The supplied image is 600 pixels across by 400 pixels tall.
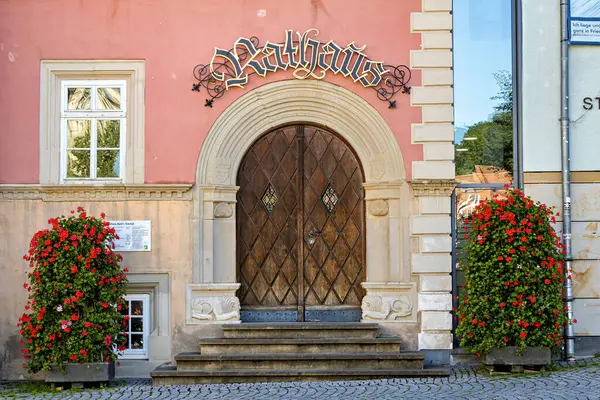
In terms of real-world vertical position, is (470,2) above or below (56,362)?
above

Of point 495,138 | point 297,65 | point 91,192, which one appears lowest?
point 91,192

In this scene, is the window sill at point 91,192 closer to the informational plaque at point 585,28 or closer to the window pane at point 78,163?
the window pane at point 78,163

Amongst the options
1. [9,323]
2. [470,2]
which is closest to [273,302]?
[9,323]

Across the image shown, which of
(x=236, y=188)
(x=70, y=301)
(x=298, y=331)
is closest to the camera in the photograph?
(x=70, y=301)

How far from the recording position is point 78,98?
12.8 meters

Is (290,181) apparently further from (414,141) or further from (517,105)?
(517,105)

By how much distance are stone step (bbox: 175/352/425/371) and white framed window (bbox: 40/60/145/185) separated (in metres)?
2.74

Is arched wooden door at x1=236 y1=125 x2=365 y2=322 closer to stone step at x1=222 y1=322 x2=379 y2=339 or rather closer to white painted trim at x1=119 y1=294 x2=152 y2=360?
stone step at x1=222 y1=322 x2=379 y2=339

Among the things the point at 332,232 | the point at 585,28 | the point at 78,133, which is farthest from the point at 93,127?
the point at 585,28

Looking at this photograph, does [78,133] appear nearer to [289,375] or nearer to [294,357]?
[294,357]

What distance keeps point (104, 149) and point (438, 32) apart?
4670mm

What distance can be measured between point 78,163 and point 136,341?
8.11 ft

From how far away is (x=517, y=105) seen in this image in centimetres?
1287

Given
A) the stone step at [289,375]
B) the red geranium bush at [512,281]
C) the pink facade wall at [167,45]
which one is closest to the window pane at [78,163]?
the pink facade wall at [167,45]
